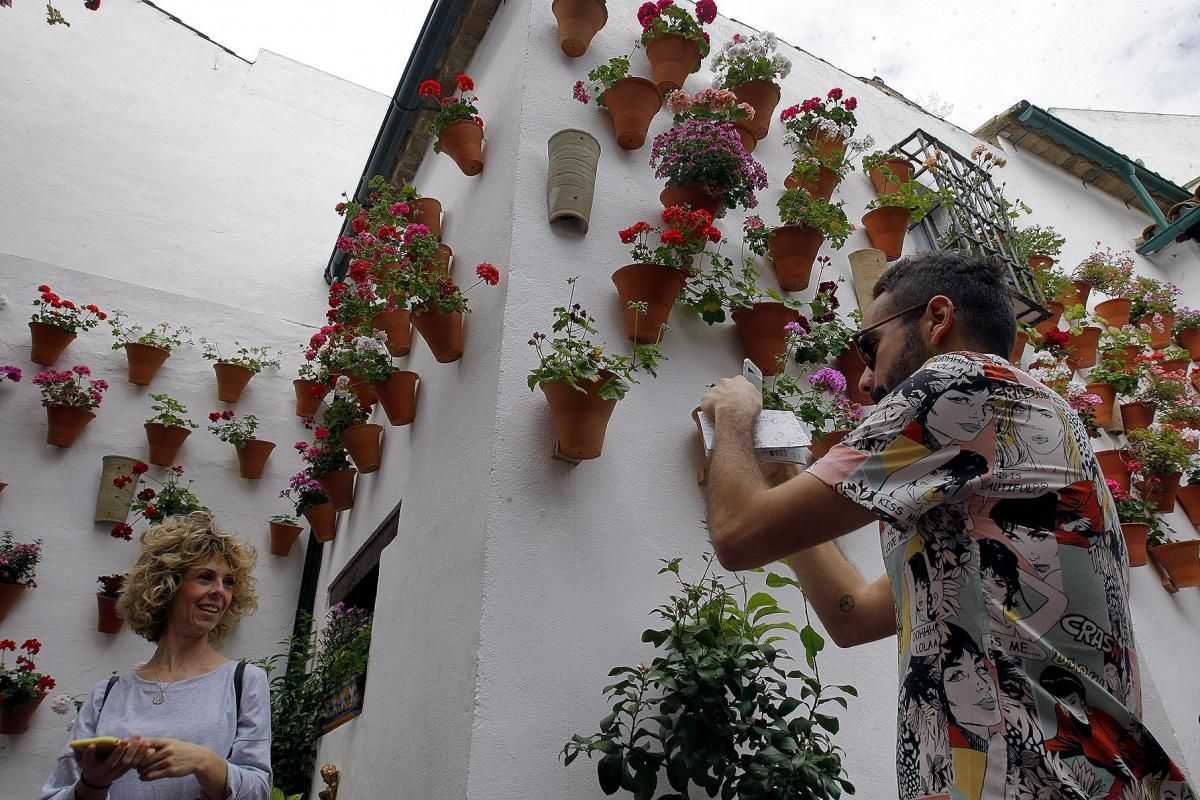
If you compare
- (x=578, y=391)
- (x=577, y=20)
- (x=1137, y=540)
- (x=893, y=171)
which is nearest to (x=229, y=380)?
(x=577, y=20)

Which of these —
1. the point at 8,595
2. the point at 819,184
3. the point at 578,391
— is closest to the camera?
the point at 578,391

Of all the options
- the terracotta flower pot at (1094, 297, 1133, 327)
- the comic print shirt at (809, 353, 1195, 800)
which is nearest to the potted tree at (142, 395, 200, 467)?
the comic print shirt at (809, 353, 1195, 800)

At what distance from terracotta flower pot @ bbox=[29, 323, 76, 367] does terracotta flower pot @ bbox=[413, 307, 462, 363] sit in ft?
11.7

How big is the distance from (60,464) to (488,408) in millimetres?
3928

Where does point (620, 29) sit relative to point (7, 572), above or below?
above

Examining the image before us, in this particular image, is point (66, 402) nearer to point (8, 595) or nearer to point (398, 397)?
point (8, 595)

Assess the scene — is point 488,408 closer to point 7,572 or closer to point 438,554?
point 438,554

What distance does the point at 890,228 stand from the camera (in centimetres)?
459

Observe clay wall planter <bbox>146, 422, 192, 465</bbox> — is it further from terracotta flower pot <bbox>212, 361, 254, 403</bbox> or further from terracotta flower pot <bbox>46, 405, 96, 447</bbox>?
terracotta flower pot <bbox>212, 361, 254, 403</bbox>

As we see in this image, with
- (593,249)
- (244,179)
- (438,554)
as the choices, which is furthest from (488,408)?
(244,179)

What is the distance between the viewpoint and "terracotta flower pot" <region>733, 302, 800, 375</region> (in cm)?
361

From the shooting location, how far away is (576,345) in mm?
3002

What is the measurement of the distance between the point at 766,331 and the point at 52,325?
15.9 ft

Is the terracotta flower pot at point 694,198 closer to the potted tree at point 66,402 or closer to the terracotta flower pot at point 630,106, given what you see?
the terracotta flower pot at point 630,106
